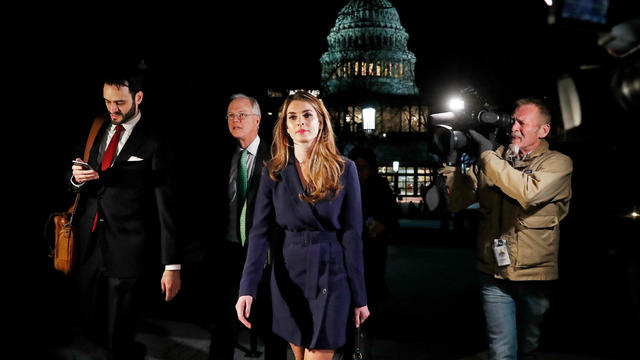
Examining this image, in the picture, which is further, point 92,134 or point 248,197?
point 248,197

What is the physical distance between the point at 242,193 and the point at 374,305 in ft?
4.62

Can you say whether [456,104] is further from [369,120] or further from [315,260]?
[369,120]

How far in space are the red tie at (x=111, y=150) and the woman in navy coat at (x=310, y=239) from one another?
4.16ft

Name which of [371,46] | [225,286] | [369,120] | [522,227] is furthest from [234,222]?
[371,46]

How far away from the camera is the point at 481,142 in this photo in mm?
3178

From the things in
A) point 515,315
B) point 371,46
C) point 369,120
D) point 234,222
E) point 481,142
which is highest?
point 371,46

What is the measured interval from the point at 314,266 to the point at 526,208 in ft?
4.80

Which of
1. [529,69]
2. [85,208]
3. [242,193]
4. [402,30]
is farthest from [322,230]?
[402,30]

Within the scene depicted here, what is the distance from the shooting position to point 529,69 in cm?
1159

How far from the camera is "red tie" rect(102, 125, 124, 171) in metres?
3.17

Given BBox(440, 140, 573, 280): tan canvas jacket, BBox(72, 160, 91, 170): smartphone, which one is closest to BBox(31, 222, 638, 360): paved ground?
BBox(440, 140, 573, 280): tan canvas jacket

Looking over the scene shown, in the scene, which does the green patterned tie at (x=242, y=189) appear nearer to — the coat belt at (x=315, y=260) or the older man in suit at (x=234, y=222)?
the older man in suit at (x=234, y=222)

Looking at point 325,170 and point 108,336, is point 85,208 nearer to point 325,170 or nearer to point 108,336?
point 108,336

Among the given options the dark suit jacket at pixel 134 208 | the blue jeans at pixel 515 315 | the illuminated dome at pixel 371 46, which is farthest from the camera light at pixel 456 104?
the illuminated dome at pixel 371 46
